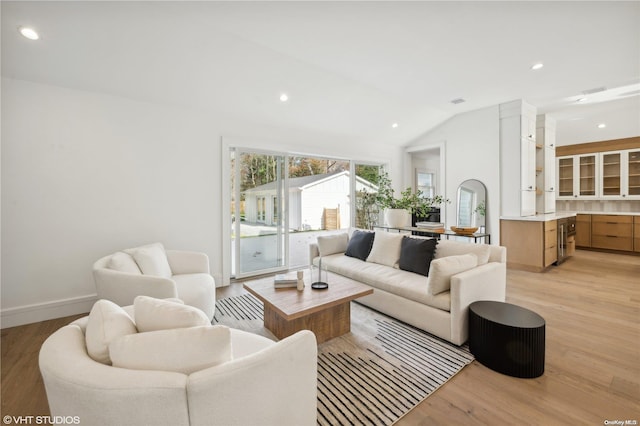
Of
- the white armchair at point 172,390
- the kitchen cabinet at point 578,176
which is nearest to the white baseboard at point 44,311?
the white armchair at point 172,390

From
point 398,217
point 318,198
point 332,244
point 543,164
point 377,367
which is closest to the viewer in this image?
point 377,367

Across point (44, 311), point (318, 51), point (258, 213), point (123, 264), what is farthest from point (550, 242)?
point (44, 311)

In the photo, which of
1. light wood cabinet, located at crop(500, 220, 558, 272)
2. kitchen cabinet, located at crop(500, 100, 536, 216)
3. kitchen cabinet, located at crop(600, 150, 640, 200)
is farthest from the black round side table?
kitchen cabinet, located at crop(600, 150, 640, 200)

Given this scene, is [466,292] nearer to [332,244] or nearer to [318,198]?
[332,244]

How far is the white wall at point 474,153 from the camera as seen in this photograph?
516 centimetres

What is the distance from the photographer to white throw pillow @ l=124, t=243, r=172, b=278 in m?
2.65

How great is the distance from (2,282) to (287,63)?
3.78 meters

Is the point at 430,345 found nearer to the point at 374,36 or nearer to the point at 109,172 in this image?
the point at 374,36

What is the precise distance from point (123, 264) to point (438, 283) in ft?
9.01

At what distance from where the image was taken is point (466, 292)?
232 cm

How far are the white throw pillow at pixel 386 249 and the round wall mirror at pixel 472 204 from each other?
2733 millimetres

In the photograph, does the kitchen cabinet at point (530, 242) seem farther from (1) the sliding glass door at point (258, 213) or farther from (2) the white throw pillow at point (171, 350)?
(2) the white throw pillow at point (171, 350)

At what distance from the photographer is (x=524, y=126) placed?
4883mm

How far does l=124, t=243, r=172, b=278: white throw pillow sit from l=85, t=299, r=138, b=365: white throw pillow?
1.50 m
